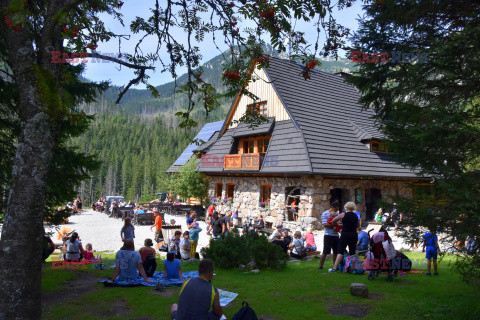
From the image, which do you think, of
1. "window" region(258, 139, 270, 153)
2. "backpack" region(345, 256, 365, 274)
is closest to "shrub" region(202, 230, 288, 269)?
"backpack" region(345, 256, 365, 274)

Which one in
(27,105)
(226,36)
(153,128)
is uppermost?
(153,128)

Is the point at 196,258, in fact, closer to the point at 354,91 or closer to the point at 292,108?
the point at 292,108

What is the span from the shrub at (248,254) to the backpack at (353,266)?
1.63 metres

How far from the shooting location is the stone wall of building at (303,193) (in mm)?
15773

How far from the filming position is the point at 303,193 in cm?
1603

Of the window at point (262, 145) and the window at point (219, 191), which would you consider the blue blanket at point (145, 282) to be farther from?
the window at point (219, 191)

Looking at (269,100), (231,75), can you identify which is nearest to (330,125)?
(269,100)

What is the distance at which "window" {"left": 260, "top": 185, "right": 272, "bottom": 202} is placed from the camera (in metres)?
18.4

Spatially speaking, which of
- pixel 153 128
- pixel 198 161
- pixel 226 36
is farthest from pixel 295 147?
pixel 153 128

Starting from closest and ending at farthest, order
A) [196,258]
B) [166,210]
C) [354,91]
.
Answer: [196,258] → [354,91] → [166,210]

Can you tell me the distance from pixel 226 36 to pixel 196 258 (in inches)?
276

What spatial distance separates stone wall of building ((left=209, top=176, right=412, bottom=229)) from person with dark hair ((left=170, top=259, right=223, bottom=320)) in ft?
38.0

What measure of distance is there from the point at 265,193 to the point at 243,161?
88.3 inches

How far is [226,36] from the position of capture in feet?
17.4
